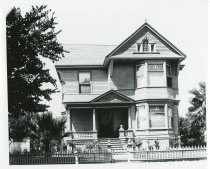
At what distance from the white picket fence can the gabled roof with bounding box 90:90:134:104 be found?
278 centimetres

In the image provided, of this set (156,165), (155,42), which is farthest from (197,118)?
(155,42)

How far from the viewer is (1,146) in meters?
14.2

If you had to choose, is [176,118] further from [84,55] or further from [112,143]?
[84,55]

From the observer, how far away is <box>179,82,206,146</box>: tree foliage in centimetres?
1606

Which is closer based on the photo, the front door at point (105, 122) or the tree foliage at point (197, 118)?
the tree foliage at point (197, 118)

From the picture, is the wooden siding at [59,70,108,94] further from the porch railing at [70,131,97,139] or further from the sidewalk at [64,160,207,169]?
the sidewalk at [64,160,207,169]

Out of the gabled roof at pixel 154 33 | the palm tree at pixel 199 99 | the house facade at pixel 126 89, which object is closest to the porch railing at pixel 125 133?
the house facade at pixel 126 89

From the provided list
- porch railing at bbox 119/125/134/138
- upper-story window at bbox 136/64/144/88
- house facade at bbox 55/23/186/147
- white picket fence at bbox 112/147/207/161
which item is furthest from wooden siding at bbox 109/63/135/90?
white picket fence at bbox 112/147/207/161

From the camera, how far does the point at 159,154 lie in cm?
1623

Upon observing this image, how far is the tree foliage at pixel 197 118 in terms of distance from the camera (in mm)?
16062

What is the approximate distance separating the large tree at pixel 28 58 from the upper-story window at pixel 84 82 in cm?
286

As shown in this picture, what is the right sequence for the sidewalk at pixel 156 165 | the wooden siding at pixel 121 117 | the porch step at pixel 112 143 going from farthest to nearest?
the wooden siding at pixel 121 117
the porch step at pixel 112 143
the sidewalk at pixel 156 165

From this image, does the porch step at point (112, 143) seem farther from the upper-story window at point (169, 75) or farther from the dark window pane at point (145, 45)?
the dark window pane at point (145, 45)

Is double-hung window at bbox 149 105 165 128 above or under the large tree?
under
